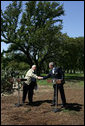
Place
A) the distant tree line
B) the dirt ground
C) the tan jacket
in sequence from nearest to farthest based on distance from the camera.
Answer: the dirt ground → the tan jacket → the distant tree line

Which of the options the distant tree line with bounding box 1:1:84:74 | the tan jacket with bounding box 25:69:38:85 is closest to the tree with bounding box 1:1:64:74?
the distant tree line with bounding box 1:1:84:74

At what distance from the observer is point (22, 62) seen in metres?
37.3

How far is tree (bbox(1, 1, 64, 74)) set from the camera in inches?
1246

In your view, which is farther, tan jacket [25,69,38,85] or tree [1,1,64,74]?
tree [1,1,64,74]

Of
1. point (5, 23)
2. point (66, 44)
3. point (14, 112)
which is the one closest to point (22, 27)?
point (5, 23)

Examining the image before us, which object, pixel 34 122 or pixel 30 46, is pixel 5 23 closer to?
pixel 30 46

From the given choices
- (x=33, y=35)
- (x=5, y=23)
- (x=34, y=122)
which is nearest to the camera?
(x=34, y=122)

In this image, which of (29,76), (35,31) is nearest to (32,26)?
(35,31)

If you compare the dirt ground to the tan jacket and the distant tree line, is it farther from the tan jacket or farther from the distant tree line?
the distant tree line

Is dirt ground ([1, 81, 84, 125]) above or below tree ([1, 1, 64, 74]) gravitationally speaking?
below

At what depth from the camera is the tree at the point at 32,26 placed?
31.6m

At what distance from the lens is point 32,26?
31875mm

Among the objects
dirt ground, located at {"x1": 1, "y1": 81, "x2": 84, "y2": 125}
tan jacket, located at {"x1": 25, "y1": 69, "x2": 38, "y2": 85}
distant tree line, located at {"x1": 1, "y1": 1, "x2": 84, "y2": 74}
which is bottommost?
dirt ground, located at {"x1": 1, "y1": 81, "x2": 84, "y2": 125}

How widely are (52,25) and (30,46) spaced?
212 inches
